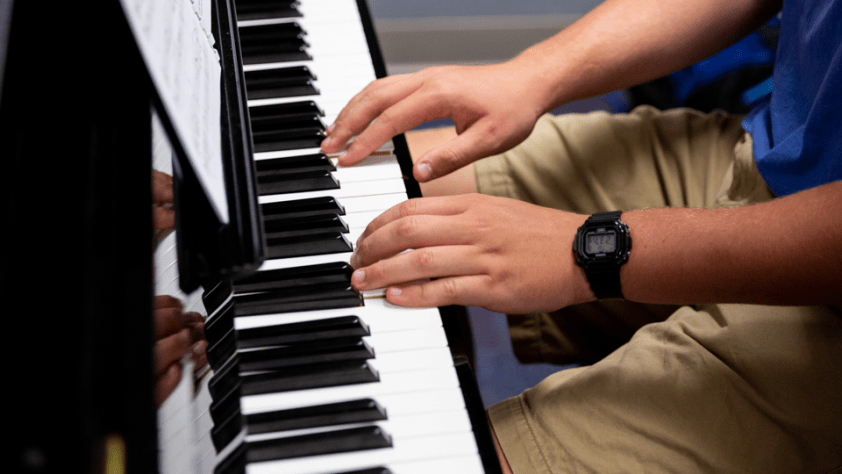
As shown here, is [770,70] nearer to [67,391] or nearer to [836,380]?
[836,380]

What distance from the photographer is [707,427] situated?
2.46 feet

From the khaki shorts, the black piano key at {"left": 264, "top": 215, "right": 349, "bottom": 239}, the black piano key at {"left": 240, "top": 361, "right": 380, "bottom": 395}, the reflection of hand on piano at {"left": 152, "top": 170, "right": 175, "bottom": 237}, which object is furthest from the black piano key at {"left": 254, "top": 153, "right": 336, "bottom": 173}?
the khaki shorts

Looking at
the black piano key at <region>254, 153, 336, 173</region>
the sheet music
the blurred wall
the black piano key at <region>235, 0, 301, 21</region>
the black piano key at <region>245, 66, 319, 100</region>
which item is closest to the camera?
the sheet music

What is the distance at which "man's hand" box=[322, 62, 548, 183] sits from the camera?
0.92 metres

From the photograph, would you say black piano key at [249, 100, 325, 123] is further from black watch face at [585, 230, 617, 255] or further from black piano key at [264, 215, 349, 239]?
black watch face at [585, 230, 617, 255]

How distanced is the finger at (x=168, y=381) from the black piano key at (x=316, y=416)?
0.08m

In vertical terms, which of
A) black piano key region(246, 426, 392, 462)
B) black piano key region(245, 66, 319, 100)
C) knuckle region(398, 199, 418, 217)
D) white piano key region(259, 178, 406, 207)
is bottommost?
black piano key region(246, 426, 392, 462)

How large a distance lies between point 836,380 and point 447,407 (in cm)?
49

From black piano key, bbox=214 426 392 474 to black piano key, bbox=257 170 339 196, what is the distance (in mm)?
362

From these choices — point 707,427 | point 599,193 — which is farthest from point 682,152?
point 707,427

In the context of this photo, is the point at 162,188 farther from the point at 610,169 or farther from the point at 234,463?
the point at 610,169

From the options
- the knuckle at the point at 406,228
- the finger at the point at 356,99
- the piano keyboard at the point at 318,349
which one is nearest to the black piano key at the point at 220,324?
the piano keyboard at the point at 318,349

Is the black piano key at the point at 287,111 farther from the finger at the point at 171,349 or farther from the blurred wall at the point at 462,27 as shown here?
the blurred wall at the point at 462,27

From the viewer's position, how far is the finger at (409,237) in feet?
2.51
